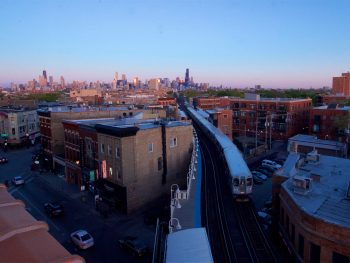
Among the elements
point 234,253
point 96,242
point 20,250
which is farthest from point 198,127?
point 20,250

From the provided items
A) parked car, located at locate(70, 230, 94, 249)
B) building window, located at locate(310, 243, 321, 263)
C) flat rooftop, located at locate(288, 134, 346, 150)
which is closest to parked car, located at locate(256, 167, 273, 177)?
flat rooftop, located at locate(288, 134, 346, 150)

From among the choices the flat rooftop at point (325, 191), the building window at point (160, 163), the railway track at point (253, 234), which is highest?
the flat rooftop at point (325, 191)

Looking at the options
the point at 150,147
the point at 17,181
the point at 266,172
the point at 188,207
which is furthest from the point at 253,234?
the point at 17,181

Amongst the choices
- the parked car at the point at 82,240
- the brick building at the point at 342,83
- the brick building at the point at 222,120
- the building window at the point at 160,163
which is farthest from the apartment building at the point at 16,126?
the brick building at the point at 342,83

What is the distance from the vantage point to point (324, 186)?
20.1m

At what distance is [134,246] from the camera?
71.5 ft

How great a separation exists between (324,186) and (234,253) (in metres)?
7.86

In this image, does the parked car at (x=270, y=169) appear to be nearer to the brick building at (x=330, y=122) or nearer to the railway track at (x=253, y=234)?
the railway track at (x=253, y=234)

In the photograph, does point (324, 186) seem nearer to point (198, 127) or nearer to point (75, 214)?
point (75, 214)

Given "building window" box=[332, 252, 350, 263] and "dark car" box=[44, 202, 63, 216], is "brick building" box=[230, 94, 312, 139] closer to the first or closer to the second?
"dark car" box=[44, 202, 63, 216]

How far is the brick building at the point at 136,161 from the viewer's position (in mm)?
28297

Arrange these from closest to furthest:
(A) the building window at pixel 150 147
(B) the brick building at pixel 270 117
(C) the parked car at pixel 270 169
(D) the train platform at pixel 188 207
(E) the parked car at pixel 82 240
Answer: (D) the train platform at pixel 188 207, (E) the parked car at pixel 82 240, (A) the building window at pixel 150 147, (C) the parked car at pixel 270 169, (B) the brick building at pixel 270 117

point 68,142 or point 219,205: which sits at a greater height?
point 68,142

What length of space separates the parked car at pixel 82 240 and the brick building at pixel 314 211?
14192 millimetres
